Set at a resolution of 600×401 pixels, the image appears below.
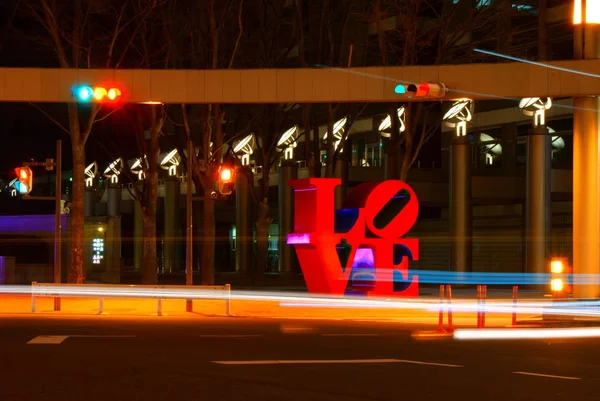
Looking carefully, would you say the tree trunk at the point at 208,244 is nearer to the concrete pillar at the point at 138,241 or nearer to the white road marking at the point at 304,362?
the white road marking at the point at 304,362

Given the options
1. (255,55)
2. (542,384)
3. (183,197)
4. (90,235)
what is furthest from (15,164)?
(542,384)

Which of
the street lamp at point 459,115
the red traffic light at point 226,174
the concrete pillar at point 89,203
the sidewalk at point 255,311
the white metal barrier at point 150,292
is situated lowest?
the sidewalk at point 255,311

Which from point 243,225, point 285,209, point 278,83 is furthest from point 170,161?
point 278,83

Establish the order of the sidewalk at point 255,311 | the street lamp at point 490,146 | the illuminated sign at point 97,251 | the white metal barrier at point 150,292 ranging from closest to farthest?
the sidewalk at point 255,311, the white metal barrier at point 150,292, the illuminated sign at point 97,251, the street lamp at point 490,146

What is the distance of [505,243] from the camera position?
2034 inches

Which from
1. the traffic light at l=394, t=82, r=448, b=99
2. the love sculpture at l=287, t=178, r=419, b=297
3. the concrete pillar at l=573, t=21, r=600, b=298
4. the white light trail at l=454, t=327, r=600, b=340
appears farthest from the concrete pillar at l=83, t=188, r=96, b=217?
the white light trail at l=454, t=327, r=600, b=340

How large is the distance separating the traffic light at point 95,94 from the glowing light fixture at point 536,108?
24.1 metres

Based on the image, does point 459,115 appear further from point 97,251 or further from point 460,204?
point 97,251

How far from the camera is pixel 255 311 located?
2802 cm

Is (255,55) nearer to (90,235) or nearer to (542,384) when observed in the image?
(90,235)

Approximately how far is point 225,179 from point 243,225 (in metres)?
28.4

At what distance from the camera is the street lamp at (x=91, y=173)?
80213 millimetres

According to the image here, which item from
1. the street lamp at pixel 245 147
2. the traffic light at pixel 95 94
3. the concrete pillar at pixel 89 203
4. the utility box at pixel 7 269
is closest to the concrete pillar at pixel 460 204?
the street lamp at pixel 245 147

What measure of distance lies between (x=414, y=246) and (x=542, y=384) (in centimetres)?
2196
